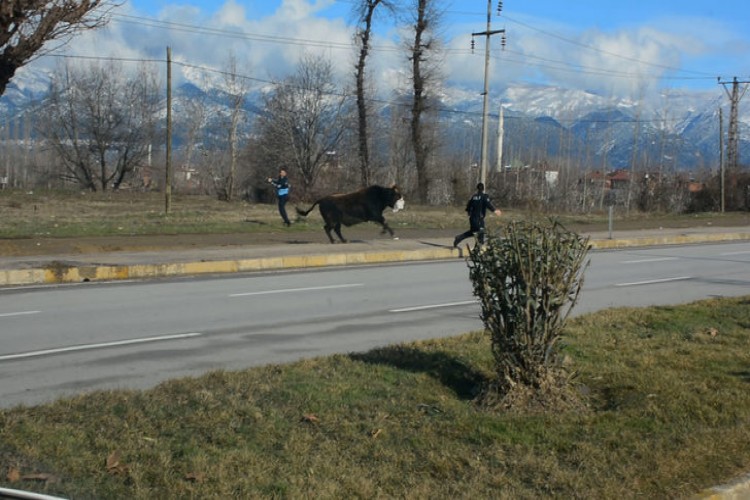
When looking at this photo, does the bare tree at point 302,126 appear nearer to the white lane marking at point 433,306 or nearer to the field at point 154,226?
the field at point 154,226

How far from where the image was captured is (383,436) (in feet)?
17.9

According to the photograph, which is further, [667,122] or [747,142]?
[747,142]

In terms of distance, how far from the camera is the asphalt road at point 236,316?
812 cm

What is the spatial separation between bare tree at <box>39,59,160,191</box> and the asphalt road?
43888 millimetres

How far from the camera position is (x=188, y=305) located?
1261 centimetres

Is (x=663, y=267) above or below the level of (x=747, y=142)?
below

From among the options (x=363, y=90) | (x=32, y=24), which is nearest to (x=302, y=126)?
(x=363, y=90)

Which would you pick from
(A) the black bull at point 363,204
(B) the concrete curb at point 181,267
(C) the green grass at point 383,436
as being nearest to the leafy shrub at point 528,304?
(C) the green grass at point 383,436

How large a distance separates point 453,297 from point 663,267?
812cm

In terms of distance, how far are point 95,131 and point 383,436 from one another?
57099 mm

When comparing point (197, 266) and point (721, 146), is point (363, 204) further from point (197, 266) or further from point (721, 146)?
point (721, 146)

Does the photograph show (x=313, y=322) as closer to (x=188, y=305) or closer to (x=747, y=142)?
(x=188, y=305)

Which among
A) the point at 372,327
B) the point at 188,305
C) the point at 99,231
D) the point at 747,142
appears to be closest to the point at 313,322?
the point at 372,327

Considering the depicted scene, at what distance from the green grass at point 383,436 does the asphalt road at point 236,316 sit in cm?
139
